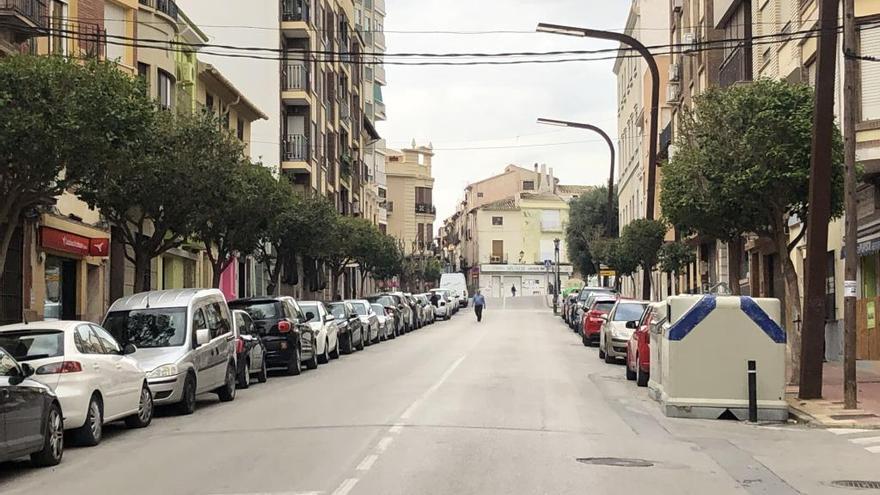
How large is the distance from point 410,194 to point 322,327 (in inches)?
3205

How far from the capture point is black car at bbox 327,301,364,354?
3294 cm

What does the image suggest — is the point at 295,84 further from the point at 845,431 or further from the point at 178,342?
the point at 845,431

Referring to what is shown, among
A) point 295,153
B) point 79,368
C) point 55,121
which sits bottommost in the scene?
point 79,368

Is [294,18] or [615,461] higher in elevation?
[294,18]

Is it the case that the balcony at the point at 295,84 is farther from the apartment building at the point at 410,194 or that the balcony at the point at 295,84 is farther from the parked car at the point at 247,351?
the apartment building at the point at 410,194

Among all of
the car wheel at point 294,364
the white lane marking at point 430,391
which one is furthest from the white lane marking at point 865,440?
the car wheel at point 294,364

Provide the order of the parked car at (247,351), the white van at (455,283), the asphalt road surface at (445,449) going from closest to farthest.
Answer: the asphalt road surface at (445,449), the parked car at (247,351), the white van at (455,283)

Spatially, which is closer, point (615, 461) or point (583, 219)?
point (615, 461)

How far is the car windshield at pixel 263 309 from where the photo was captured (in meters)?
25.0

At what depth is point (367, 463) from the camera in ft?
36.7

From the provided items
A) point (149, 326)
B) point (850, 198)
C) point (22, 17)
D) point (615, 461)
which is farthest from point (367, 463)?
point (22, 17)

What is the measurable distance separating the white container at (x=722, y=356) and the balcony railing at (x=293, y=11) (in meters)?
41.3

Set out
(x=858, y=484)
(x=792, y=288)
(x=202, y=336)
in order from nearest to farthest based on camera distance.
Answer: (x=858, y=484) < (x=202, y=336) < (x=792, y=288)

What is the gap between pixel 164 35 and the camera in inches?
1341
